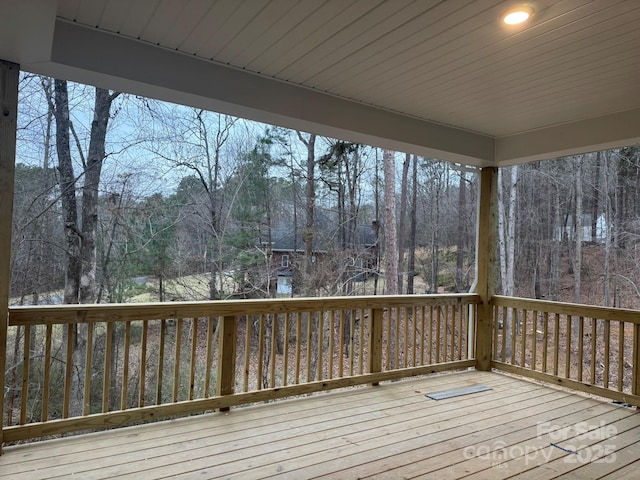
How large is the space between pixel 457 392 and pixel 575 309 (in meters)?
1.46

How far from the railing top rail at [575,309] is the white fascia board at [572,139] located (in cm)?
152

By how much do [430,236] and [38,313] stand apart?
838cm

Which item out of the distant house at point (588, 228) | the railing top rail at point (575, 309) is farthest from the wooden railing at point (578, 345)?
the distant house at point (588, 228)

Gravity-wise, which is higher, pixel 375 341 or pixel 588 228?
pixel 588 228

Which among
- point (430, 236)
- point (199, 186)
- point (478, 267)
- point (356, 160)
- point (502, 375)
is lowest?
point (502, 375)

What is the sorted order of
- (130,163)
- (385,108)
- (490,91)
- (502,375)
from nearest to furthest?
(490,91) → (385,108) → (502,375) → (130,163)

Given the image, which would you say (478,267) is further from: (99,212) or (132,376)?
(132,376)

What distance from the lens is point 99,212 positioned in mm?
6238

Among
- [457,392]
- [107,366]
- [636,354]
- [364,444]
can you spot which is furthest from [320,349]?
[636,354]

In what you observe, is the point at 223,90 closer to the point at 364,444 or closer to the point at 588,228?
the point at 364,444

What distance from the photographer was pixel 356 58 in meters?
2.64

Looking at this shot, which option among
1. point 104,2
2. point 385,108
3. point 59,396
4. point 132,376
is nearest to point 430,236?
point 385,108

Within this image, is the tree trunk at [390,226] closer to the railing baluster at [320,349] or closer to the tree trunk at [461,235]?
the tree trunk at [461,235]

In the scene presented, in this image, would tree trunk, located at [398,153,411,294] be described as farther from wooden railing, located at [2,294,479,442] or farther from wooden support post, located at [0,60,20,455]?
wooden support post, located at [0,60,20,455]
